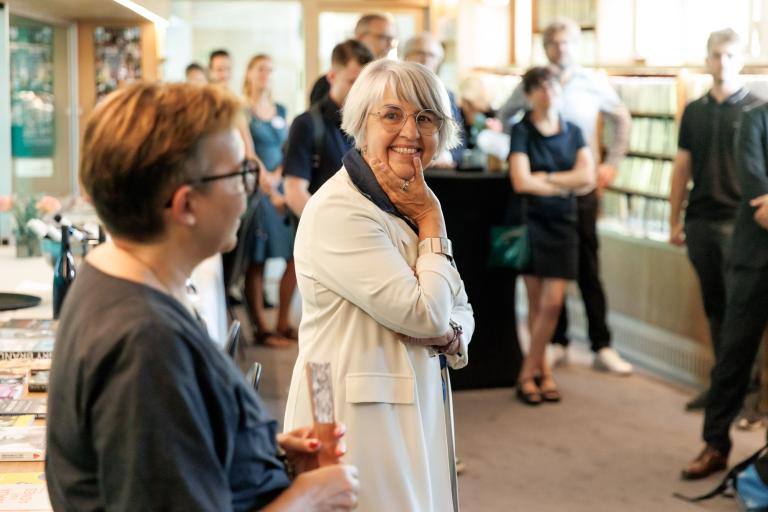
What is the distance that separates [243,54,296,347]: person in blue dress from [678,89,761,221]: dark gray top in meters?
2.30

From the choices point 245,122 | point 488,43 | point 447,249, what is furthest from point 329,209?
point 488,43

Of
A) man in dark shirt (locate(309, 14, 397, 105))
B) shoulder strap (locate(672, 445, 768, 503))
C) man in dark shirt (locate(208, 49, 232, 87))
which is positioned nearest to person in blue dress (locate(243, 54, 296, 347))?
man in dark shirt (locate(208, 49, 232, 87))

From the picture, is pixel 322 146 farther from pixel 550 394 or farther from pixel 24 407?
pixel 24 407

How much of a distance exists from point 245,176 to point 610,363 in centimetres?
574

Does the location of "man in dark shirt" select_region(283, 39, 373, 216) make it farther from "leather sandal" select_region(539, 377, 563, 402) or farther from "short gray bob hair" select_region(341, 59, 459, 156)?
"short gray bob hair" select_region(341, 59, 459, 156)

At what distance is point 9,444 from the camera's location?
2.53m

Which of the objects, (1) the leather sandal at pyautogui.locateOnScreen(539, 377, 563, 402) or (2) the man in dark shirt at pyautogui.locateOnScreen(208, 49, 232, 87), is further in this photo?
(2) the man in dark shirt at pyautogui.locateOnScreen(208, 49, 232, 87)

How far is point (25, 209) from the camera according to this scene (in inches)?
196

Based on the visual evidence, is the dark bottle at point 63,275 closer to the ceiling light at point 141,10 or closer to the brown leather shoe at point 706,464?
the ceiling light at point 141,10

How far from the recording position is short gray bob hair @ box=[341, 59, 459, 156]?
8.95 feet

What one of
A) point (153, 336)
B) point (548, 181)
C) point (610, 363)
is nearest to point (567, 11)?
point (610, 363)

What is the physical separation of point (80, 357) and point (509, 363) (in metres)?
5.39

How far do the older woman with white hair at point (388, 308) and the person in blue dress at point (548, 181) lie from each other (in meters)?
3.47

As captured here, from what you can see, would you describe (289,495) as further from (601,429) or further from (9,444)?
(601,429)
